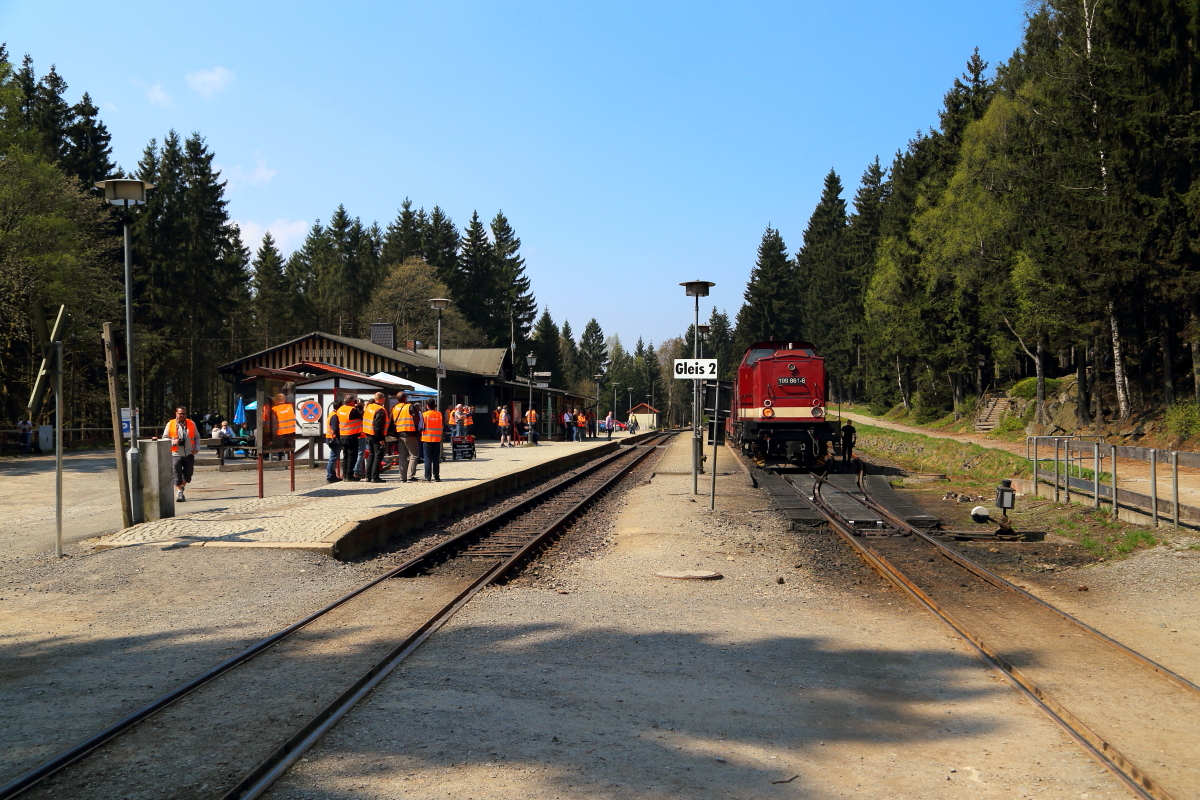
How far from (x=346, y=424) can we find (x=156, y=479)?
608cm

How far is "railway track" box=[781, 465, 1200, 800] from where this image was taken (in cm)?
450

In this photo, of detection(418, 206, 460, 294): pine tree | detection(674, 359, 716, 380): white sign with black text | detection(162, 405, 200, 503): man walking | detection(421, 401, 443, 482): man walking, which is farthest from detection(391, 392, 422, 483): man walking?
detection(418, 206, 460, 294): pine tree

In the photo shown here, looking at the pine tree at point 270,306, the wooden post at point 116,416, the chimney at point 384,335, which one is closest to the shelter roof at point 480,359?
the chimney at point 384,335

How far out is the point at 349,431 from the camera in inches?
722

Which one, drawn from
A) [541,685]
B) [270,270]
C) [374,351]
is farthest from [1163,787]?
[270,270]

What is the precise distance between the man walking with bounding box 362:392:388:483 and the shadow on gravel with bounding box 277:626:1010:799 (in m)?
11.4

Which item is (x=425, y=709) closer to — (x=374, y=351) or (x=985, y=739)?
(x=985, y=739)

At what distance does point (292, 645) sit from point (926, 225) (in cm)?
4642

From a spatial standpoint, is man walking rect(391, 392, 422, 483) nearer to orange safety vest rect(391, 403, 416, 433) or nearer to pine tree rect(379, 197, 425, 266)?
orange safety vest rect(391, 403, 416, 433)

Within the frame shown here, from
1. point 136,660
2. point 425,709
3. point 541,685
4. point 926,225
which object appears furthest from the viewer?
point 926,225

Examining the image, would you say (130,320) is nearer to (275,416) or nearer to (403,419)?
(275,416)

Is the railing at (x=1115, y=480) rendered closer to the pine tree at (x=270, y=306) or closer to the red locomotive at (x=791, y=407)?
the red locomotive at (x=791, y=407)

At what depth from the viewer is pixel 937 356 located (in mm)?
50438

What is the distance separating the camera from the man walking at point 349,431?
17984mm
